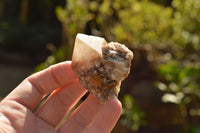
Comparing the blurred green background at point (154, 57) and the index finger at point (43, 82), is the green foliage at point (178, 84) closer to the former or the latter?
the blurred green background at point (154, 57)

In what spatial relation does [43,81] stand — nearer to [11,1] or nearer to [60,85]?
[60,85]

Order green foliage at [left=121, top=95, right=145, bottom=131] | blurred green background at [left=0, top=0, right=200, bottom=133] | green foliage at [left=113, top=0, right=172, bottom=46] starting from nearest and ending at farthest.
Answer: blurred green background at [left=0, top=0, right=200, bottom=133]
green foliage at [left=121, top=95, right=145, bottom=131]
green foliage at [left=113, top=0, right=172, bottom=46]

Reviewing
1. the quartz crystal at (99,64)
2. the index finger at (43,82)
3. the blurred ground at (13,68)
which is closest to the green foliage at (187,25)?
the quartz crystal at (99,64)

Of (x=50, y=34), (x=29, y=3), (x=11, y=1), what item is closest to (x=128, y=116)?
(x=50, y=34)

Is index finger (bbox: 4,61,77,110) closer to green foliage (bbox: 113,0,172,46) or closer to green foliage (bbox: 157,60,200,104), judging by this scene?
green foliage (bbox: 157,60,200,104)

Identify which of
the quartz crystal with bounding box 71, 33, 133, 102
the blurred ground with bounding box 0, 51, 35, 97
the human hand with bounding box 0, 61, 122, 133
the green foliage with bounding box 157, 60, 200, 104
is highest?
the quartz crystal with bounding box 71, 33, 133, 102

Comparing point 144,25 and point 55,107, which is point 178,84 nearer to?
point 144,25

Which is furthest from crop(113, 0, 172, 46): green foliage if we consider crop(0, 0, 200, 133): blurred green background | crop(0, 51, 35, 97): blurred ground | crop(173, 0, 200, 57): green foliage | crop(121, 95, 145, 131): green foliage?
crop(0, 51, 35, 97): blurred ground
